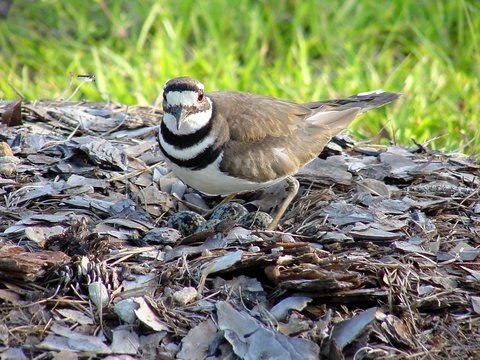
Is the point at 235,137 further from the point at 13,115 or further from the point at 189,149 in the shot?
the point at 13,115

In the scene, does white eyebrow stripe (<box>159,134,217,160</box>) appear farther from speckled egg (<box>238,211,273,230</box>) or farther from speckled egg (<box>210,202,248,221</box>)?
speckled egg (<box>238,211,273,230</box>)

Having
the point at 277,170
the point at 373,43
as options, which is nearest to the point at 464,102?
the point at 373,43

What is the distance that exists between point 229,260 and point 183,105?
4.10 feet

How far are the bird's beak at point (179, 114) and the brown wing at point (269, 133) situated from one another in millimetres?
336

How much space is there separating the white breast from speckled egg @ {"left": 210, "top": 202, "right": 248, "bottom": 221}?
0.12 m

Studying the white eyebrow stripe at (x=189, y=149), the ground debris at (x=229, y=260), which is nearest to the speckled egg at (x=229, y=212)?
the ground debris at (x=229, y=260)

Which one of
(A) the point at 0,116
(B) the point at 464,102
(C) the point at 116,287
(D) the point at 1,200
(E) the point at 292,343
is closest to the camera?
(E) the point at 292,343

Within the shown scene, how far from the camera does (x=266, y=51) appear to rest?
29.2 feet

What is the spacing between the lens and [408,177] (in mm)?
5691

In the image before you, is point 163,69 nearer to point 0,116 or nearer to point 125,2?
point 125,2

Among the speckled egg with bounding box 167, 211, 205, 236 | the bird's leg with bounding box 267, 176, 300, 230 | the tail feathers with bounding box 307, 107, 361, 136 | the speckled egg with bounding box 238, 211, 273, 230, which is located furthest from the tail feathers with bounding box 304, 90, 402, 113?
the speckled egg with bounding box 167, 211, 205, 236

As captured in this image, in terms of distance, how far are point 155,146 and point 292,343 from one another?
103 inches

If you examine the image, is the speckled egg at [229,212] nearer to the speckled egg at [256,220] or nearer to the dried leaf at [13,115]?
the speckled egg at [256,220]

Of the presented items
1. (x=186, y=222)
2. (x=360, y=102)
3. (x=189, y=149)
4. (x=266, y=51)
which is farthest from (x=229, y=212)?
(x=266, y=51)
